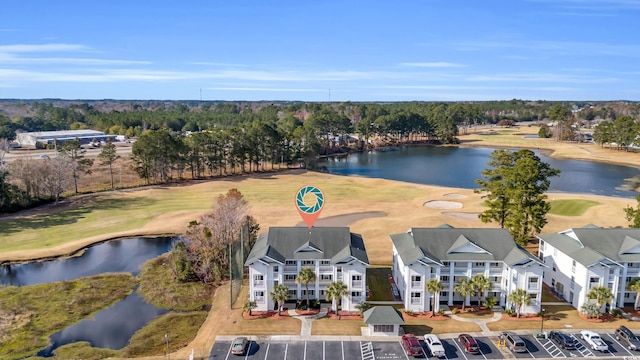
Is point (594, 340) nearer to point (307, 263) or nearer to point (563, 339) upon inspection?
point (563, 339)

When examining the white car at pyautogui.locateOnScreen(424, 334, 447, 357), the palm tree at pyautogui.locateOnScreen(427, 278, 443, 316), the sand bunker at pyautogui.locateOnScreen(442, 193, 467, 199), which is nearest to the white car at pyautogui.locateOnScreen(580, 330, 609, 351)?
the palm tree at pyautogui.locateOnScreen(427, 278, 443, 316)

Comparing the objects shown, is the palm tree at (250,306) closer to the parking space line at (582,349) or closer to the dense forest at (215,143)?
the parking space line at (582,349)

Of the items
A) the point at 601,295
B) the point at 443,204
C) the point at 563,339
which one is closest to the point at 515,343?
the point at 563,339

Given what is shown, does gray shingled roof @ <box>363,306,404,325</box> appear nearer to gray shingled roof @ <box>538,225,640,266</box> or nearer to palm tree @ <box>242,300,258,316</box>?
palm tree @ <box>242,300,258,316</box>

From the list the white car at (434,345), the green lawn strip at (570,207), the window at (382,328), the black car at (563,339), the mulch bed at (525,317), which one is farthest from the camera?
the green lawn strip at (570,207)

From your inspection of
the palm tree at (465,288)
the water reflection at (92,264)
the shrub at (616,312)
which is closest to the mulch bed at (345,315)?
the palm tree at (465,288)
